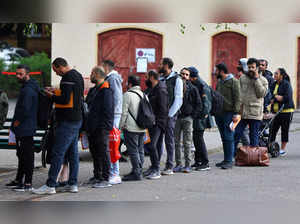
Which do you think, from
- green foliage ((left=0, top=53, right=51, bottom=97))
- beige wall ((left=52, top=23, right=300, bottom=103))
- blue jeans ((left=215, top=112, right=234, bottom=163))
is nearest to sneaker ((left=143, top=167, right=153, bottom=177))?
blue jeans ((left=215, top=112, right=234, bottom=163))

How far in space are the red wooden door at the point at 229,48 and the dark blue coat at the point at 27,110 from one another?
15.4 m

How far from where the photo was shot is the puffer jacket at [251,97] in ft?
38.8

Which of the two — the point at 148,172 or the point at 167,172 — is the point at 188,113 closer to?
the point at 167,172

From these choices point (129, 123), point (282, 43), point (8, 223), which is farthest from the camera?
point (282, 43)

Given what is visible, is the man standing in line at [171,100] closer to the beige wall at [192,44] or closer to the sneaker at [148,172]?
the sneaker at [148,172]

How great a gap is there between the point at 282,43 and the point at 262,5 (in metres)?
16.8

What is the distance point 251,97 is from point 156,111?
7.16 feet

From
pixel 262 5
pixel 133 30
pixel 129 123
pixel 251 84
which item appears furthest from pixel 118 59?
pixel 262 5

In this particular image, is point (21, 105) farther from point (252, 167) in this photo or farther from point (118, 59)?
point (118, 59)

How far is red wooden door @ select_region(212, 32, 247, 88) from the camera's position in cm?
2423

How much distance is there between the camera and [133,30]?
24656 mm

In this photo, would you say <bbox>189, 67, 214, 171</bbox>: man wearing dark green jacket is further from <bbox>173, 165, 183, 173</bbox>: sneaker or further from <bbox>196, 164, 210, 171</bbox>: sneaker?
<bbox>173, 165, 183, 173</bbox>: sneaker

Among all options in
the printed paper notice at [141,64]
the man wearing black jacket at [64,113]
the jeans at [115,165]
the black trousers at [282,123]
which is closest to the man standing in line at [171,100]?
the jeans at [115,165]

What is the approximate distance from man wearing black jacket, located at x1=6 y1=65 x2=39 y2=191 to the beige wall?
14845 mm
